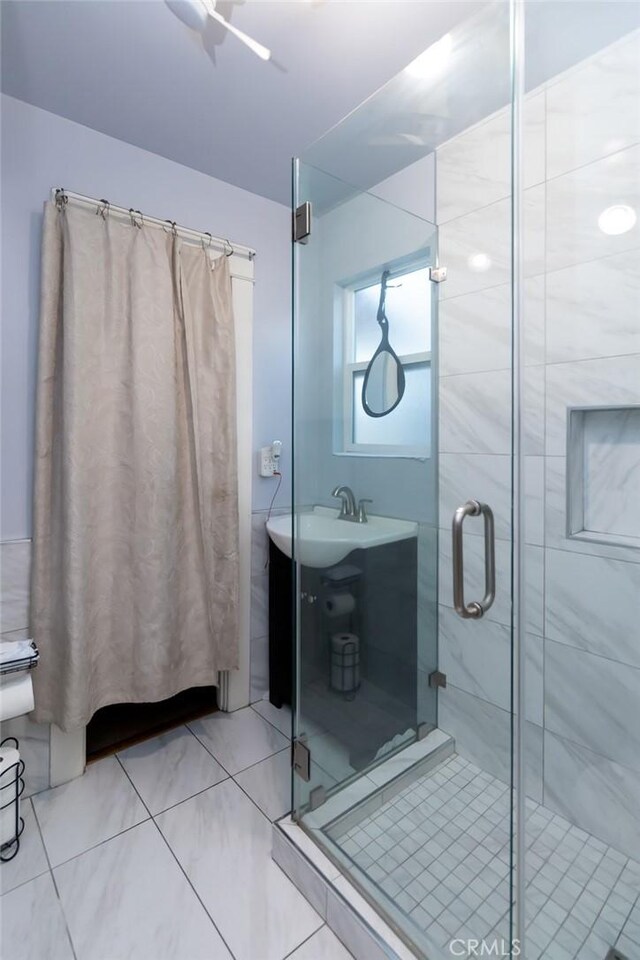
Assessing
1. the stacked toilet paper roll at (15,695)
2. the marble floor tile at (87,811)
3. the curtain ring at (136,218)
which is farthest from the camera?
the curtain ring at (136,218)

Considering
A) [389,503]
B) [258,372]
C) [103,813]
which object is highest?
[258,372]

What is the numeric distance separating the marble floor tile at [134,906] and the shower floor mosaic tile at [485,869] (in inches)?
17.3

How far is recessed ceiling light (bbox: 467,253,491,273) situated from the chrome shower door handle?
643 millimetres

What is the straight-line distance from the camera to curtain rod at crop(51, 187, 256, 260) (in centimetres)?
159

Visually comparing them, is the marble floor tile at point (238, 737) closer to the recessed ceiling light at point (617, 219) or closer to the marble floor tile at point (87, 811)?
the marble floor tile at point (87, 811)

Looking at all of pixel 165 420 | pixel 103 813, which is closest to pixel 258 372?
pixel 165 420

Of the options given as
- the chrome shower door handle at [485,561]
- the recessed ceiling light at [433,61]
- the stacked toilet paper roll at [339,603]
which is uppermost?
the recessed ceiling light at [433,61]

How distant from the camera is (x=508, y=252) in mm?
1132

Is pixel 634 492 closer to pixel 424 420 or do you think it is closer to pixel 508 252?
pixel 424 420

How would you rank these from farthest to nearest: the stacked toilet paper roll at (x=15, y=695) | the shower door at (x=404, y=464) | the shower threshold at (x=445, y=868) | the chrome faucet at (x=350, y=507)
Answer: the chrome faucet at (x=350, y=507)
the stacked toilet paper roll at (x=15, y=695)
the shower door at (x=404, y=464)
the shower threshold at (x=445, y=868)

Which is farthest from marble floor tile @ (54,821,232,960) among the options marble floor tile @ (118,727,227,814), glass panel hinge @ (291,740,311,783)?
glass panel hinge @ (291,740,311,783)

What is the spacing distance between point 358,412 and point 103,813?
1628 millimetres

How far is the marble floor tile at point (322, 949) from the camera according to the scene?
42.9 inches

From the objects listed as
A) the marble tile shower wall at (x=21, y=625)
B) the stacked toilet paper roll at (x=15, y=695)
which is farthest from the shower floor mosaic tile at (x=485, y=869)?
the marble tile shower wall at (x=21, y=625)
